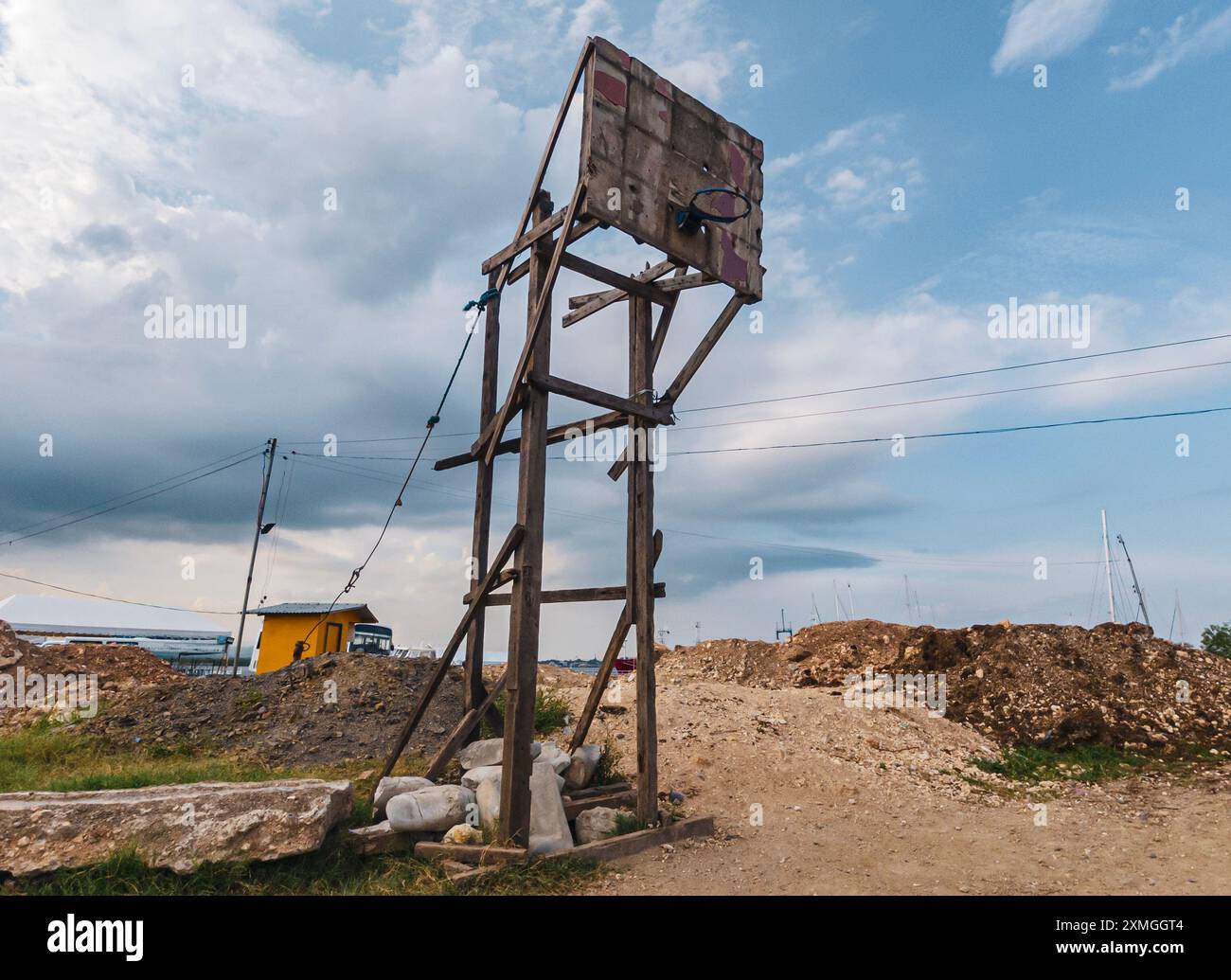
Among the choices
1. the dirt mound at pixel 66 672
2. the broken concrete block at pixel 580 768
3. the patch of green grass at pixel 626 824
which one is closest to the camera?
the patch of green grass at pixel 626 824

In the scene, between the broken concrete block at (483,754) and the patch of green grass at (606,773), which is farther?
the patch of green grass at (606,773)

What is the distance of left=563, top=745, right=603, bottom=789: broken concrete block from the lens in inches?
316

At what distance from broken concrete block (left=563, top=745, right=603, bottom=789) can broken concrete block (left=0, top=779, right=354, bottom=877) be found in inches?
111

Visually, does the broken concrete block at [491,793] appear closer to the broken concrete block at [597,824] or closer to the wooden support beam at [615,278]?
the broken concrete block at [597,824]

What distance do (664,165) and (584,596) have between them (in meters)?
4.40

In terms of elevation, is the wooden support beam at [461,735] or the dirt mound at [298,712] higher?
the wooden support beam at [461,735]

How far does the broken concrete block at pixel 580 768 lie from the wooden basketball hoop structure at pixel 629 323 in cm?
26

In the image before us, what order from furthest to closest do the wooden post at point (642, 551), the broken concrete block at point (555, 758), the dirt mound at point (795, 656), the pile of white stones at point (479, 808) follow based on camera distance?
the dirt mound at point (795, 656)
the broken concrete block at point (555, 758)
the wooden post at point (642, 551)
the pile of white stones at point (479, 808)

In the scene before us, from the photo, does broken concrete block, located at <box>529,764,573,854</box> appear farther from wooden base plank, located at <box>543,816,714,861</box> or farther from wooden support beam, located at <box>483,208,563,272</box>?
wooden support beam, located at <box>483,208,563,272</box>

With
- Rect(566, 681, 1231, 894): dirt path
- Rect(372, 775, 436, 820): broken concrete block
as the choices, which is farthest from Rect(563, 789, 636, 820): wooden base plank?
Rect(372, 775, 436, 820): broken concrete block

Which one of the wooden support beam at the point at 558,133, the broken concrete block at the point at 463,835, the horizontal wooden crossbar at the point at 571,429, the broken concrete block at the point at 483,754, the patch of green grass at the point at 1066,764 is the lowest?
the patch of green grass at the point at 1066,764

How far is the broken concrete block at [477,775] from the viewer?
7.11 m

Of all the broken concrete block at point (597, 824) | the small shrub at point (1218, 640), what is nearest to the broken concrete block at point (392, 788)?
the broken concrete block at point (597, 824)

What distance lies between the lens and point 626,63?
7242 millimetres
